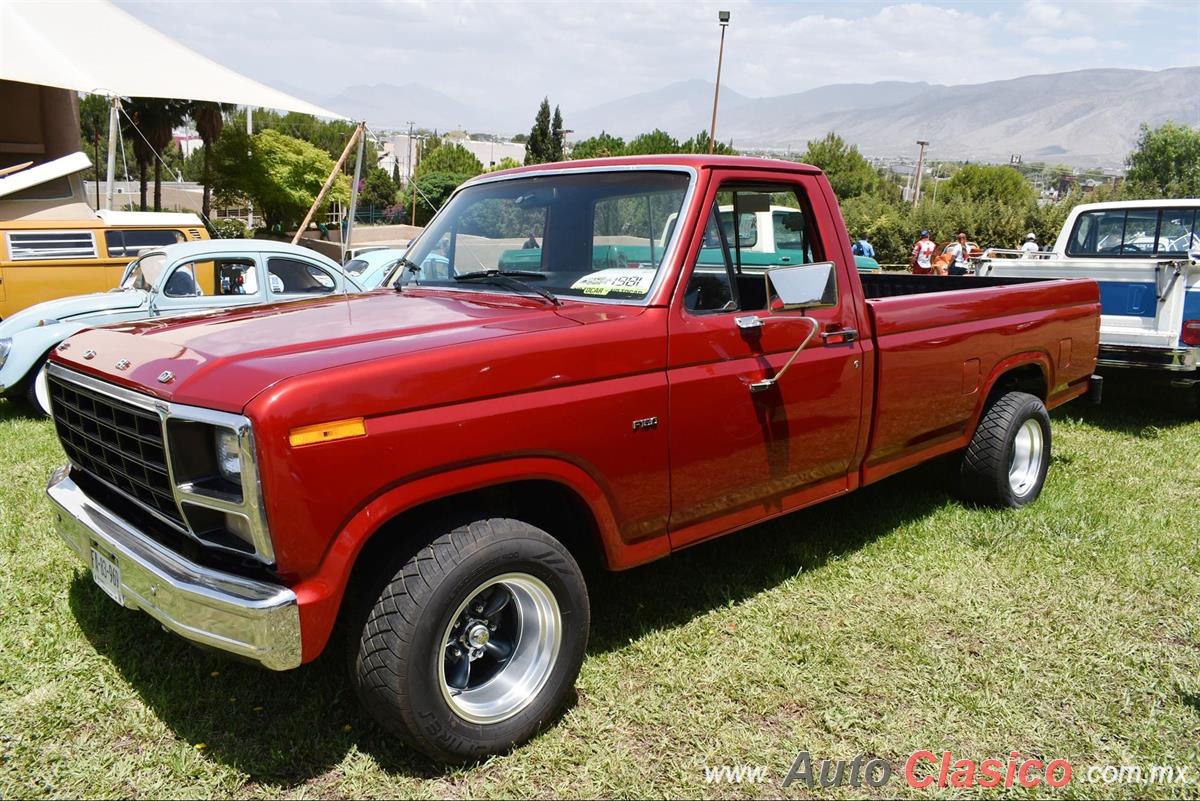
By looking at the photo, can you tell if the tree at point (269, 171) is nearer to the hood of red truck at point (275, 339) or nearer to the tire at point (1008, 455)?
the hood of red truck at point (275, 339)

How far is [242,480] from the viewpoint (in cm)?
229

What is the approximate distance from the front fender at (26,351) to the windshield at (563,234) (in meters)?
5.19

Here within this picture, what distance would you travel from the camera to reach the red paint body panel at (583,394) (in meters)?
2.38

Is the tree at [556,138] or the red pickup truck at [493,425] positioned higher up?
the tree at [556,138]

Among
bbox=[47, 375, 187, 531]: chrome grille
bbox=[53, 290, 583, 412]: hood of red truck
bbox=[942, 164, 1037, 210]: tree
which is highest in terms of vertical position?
bbox=[942, 164, 1037, 210]: tree

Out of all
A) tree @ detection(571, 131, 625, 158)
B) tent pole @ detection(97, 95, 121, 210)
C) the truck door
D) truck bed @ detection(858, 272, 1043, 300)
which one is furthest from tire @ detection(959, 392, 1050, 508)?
tree @ detection(571, 131, 625, 158)

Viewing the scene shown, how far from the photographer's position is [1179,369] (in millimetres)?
7281

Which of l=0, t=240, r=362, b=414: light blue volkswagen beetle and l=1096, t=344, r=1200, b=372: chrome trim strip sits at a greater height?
l=0, t=240, r=362, b=414: light blue volkswagen beetle

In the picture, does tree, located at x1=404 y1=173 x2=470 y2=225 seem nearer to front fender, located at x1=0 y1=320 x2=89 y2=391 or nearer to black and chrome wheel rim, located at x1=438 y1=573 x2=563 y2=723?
front fender, located at x1=0 y1=320 x2=89 y2=391

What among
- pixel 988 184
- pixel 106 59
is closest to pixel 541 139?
pixel 988 184

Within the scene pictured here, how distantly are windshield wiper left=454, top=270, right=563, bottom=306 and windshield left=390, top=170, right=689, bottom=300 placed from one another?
11 mm

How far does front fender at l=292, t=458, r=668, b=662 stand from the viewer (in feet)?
7.82

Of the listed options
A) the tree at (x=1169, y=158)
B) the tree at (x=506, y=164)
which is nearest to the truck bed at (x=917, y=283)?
the tree at (x=506, y=164)

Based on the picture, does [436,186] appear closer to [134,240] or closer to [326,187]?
[326,187]
